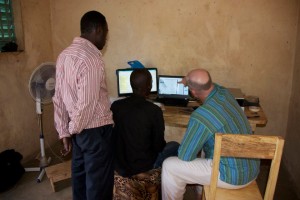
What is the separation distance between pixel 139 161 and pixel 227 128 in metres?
0.69

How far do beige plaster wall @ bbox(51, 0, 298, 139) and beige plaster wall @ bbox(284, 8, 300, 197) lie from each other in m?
0.10

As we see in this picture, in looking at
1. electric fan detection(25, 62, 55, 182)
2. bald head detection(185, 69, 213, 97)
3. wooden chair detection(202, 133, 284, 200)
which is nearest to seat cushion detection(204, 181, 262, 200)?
wooden chair detection(202, 133, 284, 200)

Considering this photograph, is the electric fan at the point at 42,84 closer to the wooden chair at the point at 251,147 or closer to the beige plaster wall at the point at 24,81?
the beige plaster wall at the point at 24,81

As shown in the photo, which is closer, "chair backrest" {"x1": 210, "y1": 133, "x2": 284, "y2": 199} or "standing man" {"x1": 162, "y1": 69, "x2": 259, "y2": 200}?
"chair backrest" {"x1": 210, "y1": 133, "x2": 284, "y2": 199}

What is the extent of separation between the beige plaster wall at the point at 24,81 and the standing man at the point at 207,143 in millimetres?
1902

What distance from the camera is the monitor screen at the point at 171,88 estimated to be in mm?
3089

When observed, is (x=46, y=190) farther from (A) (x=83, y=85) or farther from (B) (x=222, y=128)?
(B) (x=222, y=128)

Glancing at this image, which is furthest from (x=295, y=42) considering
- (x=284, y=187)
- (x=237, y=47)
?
(x=284, y=187)

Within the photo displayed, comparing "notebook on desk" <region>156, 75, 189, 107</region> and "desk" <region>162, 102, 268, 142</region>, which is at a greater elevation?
"notebook on desk" <region>156, 75, 189, 107</region>

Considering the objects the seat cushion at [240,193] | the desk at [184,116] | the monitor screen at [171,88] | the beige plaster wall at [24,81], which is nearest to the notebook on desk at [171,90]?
the monitor screen at [171,88]

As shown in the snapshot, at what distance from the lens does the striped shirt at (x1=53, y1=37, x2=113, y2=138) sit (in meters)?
1.78

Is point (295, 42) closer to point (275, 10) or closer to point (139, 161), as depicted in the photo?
point (275, 10)

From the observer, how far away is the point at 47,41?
3.47 metres

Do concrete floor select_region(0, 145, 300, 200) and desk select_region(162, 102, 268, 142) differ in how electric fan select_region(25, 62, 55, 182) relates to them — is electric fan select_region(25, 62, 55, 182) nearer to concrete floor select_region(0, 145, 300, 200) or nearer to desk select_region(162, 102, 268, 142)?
concrete floor select_region(0, 145, 300, 200)
